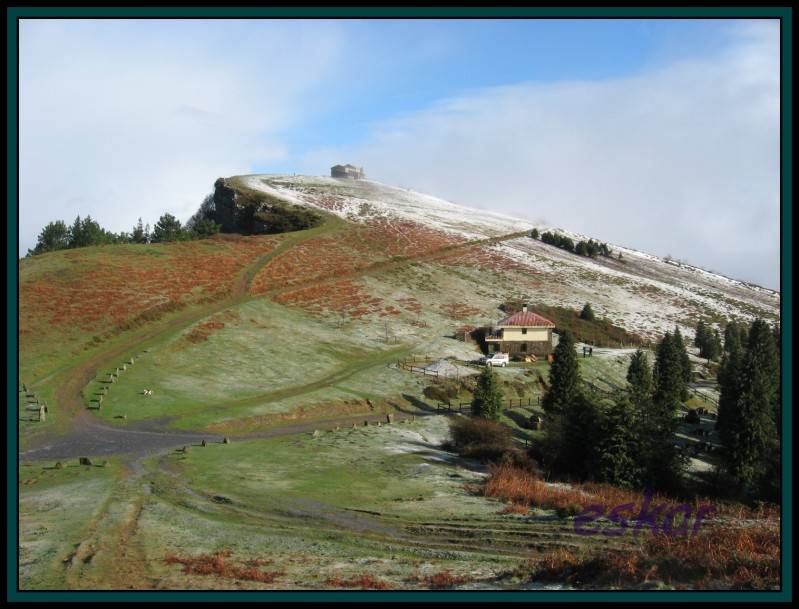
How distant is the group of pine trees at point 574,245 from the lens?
15512 cm

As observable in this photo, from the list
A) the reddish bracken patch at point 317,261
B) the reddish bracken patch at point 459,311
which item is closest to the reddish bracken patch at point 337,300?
the reddish bracken patch at point 317,261

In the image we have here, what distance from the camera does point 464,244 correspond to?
14150cm

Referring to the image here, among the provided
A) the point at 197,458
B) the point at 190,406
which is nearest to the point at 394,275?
the point at 190,406

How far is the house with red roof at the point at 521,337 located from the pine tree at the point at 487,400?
2817cm

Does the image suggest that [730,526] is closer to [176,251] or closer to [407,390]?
[407,390]

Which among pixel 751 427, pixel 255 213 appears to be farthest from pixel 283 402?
pixel 255 213

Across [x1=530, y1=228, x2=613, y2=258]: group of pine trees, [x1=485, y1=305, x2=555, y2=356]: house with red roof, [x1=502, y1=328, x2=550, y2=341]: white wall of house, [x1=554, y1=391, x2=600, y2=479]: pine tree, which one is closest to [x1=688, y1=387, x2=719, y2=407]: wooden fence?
[x1=485, y1=305, x2=555, y2=356]: house with red roof

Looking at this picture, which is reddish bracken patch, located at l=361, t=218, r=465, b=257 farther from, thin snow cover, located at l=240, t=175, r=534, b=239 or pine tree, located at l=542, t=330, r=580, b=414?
pine tree, located at l=542, t=330, r=580, b=414

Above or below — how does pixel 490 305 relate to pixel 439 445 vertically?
above

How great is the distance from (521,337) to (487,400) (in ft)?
102

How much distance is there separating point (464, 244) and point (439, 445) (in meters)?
96.7

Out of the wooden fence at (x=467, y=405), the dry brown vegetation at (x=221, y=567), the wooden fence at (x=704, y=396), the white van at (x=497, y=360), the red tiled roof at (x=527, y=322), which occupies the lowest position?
the wooden fence at (x=704, y=396)

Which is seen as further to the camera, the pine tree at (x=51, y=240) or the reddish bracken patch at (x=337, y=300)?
the pine tree at (x=51, y=240)

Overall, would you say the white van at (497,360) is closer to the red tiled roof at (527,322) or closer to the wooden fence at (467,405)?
the red tiled roof at (527,322)
